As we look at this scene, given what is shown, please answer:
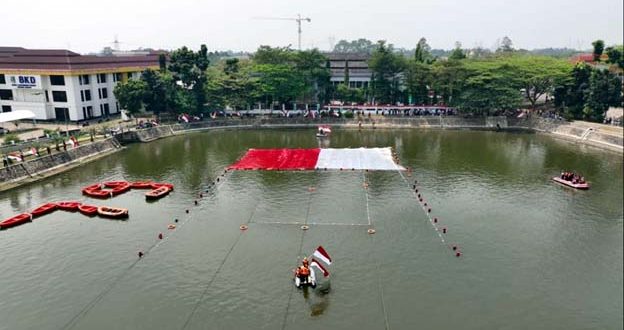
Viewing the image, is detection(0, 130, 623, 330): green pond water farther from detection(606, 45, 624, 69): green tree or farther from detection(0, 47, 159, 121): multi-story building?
detection(606, 45, 624, 69): green tree

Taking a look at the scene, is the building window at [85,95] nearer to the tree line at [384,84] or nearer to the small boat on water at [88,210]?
the tree line at [384,84]

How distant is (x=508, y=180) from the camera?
43.0m

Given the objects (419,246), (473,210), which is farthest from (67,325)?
(473,210)

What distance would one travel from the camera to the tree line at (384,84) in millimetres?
70688

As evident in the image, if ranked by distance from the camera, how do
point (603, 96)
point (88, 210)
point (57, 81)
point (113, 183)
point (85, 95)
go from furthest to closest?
point (85, 95) < point (57, 81) < point (603, 96) < point (113, 183) < point (88, 210)

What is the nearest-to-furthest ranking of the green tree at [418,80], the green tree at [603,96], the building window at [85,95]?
the green tree at [603,96], the building window at [85,95], the green tree at [418,80]

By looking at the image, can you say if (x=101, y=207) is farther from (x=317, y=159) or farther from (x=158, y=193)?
(x=317, y=159)

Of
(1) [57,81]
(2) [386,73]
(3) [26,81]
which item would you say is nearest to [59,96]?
(1) [57,81]

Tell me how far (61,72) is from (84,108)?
6.61m

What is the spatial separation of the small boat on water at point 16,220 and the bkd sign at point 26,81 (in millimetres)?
44421

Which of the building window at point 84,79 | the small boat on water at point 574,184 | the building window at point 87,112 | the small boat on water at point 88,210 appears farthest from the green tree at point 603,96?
the building window at point 84,79

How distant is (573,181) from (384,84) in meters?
49.2

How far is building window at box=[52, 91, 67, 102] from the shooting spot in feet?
231

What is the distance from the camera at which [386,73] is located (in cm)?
8656
